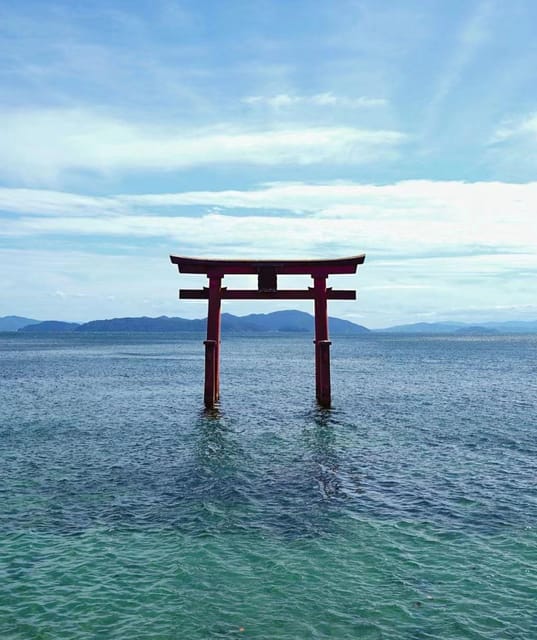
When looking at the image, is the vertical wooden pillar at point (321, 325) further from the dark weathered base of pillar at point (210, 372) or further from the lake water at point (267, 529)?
the dark weathered base of pillar at point (210, 372)

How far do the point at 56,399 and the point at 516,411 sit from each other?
26098mm

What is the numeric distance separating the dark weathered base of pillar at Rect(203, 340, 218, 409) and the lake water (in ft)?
3.46

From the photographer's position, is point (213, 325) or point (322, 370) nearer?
point (213, 325)

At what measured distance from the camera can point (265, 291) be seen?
24.5 m

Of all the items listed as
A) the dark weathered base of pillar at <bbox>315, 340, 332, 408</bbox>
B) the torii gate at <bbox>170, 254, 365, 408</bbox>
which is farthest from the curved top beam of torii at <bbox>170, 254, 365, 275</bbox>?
the dark weathered base of pillar at <bbox>315, 340, 332, 408</bbox>

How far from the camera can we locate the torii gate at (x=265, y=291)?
24469mm

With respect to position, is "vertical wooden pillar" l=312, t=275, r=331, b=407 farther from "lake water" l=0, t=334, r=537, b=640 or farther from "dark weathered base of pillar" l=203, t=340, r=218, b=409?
"dark weathered base of pillar" l=203, t=340, r=218, b=409

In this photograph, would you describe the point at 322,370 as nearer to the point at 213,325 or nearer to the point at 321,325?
the point at 321,325

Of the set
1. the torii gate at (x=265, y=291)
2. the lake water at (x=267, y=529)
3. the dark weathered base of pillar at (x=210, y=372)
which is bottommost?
the lake water at (x=267, y=529)

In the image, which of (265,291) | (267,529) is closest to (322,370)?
(265,291)

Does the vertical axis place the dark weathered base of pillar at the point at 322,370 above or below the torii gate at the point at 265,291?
below

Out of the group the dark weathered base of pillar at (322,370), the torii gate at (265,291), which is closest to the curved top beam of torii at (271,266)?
the torii gate at (265,291)

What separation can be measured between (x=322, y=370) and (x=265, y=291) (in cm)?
454

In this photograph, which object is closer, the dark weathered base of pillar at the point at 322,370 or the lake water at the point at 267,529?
the lake water at the point at 267,529
